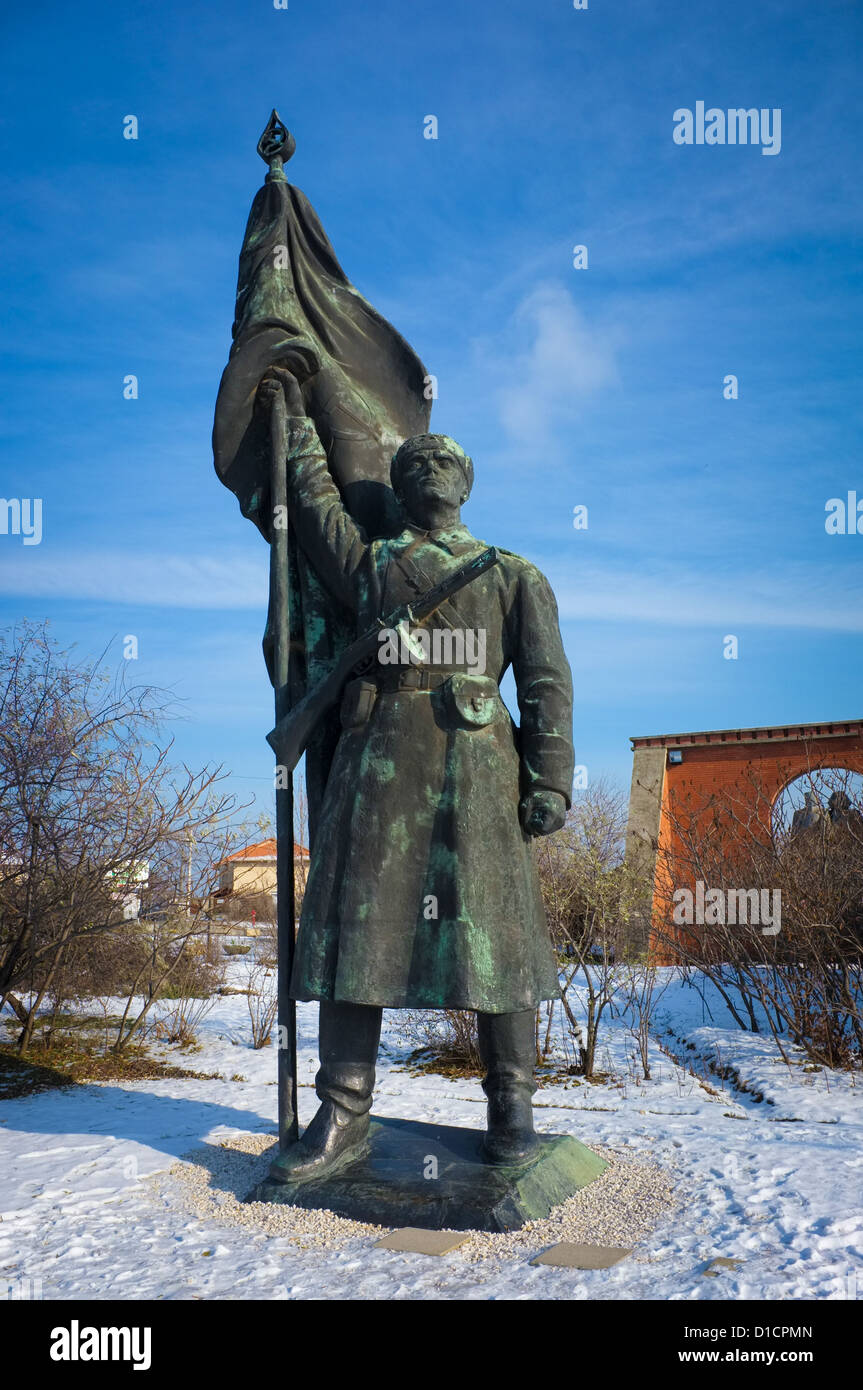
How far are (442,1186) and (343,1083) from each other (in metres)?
0.54

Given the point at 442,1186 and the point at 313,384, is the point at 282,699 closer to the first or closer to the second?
the point at 313,384

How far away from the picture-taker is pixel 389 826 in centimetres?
380

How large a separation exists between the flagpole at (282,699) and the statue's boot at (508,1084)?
76cm

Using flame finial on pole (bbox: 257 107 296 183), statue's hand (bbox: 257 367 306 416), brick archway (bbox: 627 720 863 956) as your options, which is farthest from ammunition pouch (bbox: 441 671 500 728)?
brick archway (bbox: 627 720 863 956)

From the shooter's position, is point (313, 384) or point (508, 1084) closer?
point (508, 1084)

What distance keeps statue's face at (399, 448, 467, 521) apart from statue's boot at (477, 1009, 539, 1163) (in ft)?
6.47

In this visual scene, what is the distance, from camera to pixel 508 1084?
385 cm

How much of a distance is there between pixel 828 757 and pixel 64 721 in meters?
12.0

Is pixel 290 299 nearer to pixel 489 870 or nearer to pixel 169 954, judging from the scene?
pixel 489 870

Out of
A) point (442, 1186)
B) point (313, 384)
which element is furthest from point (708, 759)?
point (442, 1186)

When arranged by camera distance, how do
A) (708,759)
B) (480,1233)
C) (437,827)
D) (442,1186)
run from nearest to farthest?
(480,1233) → (442,1186) → (437,827) → (708,759)

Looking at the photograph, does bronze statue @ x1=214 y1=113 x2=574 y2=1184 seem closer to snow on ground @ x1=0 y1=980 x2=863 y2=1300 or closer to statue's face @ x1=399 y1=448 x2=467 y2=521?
statue's face @ x1=399 y1=448 x2=467 y2=521

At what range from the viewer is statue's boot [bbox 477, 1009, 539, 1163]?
3.79 m
